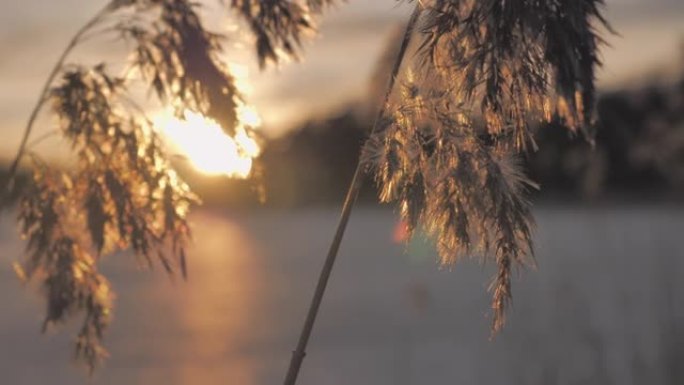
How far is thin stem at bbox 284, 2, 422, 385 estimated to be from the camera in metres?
2.00

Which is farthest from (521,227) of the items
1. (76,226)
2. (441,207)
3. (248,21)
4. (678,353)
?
(678,353)

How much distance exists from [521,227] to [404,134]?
0.83ft

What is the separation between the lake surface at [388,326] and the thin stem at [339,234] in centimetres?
17

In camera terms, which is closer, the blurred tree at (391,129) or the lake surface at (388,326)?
the blurred tree at (391,129)

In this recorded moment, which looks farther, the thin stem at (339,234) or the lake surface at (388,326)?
the lake surface at (388,326)

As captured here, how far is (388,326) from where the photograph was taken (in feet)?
43.1

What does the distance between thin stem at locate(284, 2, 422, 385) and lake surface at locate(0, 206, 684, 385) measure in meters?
0.17

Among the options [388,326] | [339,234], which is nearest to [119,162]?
[339,234]

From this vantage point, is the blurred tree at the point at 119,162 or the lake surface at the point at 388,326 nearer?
the blurred tree at the point at 119,162

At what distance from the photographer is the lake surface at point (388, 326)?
298 inches

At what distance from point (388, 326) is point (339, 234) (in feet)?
36.9

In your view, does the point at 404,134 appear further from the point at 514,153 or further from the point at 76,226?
the point at 76,226

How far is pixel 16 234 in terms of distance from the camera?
2506 millimetres

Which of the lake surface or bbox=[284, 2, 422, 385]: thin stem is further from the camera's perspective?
the lake surface
